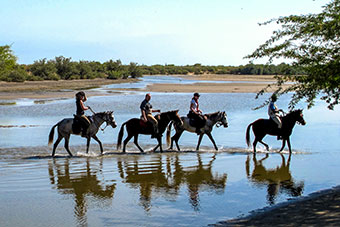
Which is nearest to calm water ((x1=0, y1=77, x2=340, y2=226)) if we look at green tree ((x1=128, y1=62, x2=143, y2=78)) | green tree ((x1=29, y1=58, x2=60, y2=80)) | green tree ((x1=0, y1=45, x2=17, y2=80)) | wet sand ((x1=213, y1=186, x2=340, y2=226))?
wet sand ((x1=213, y1=186, x2=340, y2=226))

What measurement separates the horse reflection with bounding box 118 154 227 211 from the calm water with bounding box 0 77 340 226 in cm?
2

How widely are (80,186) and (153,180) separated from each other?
172 centimetres

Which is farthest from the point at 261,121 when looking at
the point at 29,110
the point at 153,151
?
the point at 29,110

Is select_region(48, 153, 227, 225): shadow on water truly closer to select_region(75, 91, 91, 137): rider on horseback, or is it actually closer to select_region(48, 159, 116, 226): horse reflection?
select_region(48, 159, 116, 226): horse reflection

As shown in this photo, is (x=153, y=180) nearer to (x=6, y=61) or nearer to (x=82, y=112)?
(x=82, y=112)

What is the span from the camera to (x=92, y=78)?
70.4 metres

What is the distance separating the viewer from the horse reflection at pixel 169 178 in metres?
9.37

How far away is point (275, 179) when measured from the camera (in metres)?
10.7

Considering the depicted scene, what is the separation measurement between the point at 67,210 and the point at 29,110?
2182cm

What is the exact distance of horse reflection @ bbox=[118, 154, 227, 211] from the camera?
9.37 metres

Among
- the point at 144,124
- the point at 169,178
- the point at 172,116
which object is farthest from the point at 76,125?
the point at 169,178

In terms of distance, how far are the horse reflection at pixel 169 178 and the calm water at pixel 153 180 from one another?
2cm

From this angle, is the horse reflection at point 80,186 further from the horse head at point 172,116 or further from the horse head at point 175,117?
the horse head at point 175,117

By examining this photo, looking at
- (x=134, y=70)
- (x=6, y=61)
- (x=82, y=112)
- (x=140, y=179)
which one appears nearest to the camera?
(x=140, y=179)
